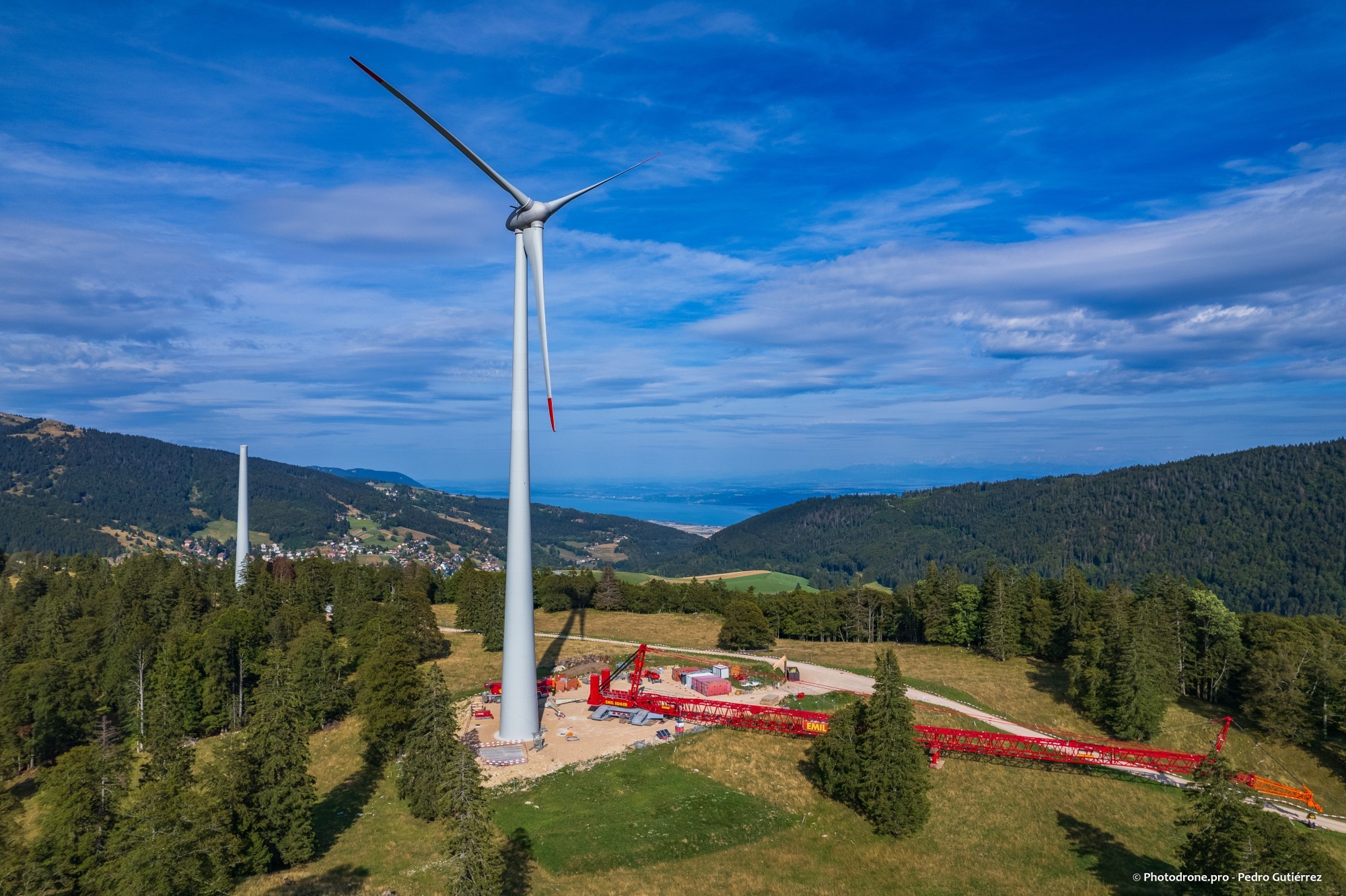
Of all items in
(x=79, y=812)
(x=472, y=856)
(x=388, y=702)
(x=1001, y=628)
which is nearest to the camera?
(x=472, y=856)

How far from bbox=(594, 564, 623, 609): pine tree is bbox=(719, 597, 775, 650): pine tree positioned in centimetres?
3172

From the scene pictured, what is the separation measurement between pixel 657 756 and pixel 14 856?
36.4 metres

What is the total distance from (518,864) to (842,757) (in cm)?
2321

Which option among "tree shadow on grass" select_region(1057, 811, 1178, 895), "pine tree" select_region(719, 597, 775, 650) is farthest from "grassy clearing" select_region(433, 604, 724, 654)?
"tree shadow on grass" select_region(1057, 811, 1178, 895)

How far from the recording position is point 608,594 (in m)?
124

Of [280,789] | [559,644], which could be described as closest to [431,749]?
[280,789]

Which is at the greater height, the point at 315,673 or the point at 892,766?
the point at 315,673

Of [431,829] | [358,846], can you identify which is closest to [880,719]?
[431,829]

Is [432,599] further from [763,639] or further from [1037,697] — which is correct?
[1037,697]

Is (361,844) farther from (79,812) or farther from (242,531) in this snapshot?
(242,531)

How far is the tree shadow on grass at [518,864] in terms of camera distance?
3641cm

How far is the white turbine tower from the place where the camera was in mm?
110375

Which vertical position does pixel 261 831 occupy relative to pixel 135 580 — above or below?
below

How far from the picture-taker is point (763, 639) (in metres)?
96.0
